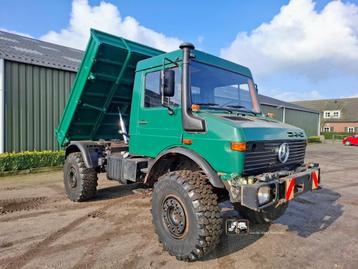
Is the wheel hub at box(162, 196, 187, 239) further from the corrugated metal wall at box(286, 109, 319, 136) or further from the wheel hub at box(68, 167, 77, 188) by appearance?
the corrugated metal wall at box(286, 109, 319, 136)

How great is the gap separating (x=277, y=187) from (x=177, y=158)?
1.53 meters

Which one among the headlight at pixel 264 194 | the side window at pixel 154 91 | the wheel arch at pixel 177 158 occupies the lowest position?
the headlight at pixel 264 194

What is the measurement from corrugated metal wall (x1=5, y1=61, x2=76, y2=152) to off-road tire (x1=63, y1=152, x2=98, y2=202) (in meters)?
4.87

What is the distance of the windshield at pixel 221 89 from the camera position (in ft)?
13.1

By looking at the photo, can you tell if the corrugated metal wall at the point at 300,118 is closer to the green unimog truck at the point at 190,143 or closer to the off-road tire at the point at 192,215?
the green unimog truck at the point at 190,143

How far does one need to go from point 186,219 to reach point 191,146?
0.91 m

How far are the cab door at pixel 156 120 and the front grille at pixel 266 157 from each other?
97cm

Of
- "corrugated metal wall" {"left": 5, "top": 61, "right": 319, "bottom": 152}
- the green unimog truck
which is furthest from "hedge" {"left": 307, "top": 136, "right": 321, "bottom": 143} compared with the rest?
the green unimog truck

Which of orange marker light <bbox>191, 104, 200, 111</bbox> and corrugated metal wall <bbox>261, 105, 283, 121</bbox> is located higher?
corrugated metal wall <bbox>261, 105, 283, 121</bbox>

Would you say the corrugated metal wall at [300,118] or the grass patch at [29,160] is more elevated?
the corrugated metal wall at [300,118]

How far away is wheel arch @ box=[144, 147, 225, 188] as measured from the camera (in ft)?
11.3

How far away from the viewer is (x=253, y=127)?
3.52m

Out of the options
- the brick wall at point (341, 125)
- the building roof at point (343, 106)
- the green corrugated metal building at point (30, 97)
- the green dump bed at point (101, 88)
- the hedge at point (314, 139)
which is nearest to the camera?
the green dump bed at point (101, 88)

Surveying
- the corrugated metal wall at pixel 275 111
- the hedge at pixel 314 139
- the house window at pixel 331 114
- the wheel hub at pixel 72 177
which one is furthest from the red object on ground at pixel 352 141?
the wheel hub at pixel 72 177
